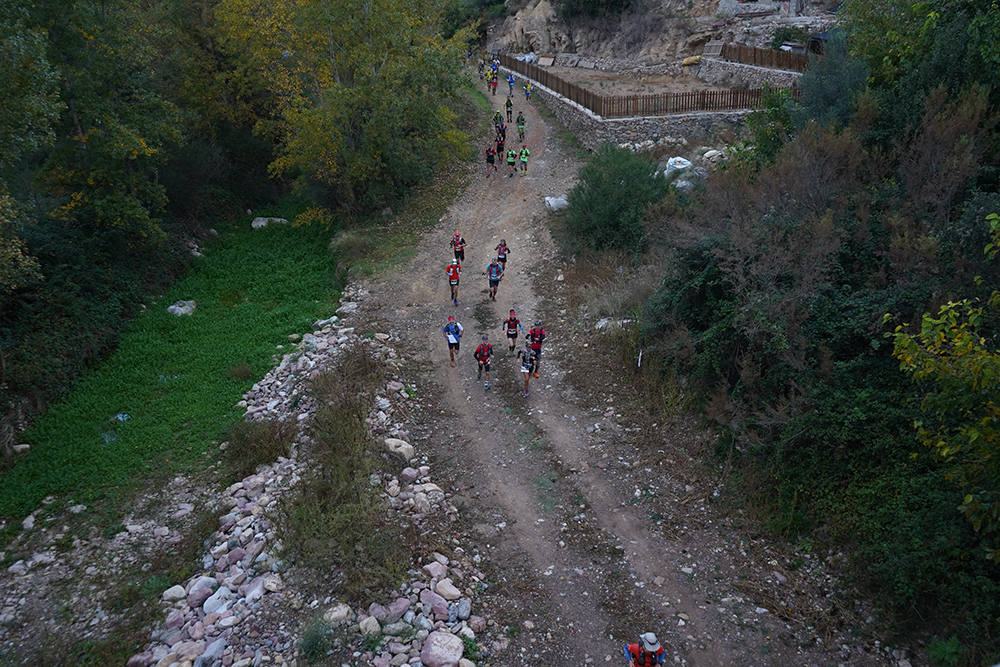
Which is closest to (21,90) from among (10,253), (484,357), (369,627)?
(10,253)

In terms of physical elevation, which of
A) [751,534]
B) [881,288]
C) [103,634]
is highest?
[881,288]

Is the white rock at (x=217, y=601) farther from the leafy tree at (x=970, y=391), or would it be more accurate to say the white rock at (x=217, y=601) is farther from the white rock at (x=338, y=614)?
the leafy tree at (x=970, y=391)

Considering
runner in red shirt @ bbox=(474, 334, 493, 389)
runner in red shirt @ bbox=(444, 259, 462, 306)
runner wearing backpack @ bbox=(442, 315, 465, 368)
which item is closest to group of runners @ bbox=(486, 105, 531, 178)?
runner in red shirt @ bbox=(444, 259, 462, 306)

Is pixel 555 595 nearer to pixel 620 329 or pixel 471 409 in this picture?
pixel 471 409

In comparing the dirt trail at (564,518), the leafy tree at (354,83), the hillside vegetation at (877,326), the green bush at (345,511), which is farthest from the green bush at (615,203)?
the green bush at (345,511)

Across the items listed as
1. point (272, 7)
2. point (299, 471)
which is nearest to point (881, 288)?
point (299, 471)

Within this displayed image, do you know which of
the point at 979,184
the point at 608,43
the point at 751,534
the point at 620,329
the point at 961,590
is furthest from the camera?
the point at 608,43
